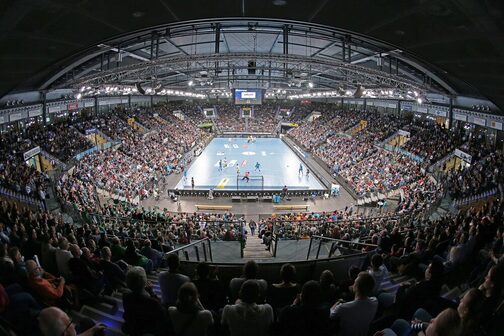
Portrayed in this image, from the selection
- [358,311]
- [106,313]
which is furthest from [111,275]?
[358,311]

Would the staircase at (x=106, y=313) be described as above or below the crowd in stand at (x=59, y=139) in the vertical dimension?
below

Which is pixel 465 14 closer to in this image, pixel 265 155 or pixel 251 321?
pixel 251 321

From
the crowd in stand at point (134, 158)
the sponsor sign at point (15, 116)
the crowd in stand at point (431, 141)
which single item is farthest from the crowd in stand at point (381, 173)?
the sponsor sign at point (15, 116)

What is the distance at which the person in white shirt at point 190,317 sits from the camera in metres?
3.04

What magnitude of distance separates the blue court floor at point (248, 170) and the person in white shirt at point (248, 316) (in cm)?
2275

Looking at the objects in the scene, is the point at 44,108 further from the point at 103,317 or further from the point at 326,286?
the point at 326,286

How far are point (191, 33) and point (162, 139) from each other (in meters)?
27.2

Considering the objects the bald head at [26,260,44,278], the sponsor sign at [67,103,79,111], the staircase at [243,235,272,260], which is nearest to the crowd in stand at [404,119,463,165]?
the staircase at [243,235,272,260]

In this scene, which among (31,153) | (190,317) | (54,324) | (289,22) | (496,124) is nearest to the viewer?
(54,324)

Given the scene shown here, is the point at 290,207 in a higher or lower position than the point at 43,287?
lower

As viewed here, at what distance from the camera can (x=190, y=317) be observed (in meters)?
3.08

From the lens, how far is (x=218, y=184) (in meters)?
29.1

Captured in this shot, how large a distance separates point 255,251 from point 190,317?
315 inches

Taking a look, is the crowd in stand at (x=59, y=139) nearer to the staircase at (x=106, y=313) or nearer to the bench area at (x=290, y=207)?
the bench area at (x=290, y=207)
